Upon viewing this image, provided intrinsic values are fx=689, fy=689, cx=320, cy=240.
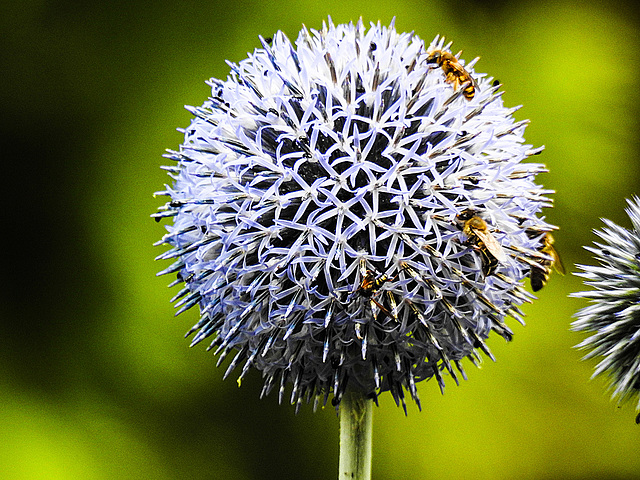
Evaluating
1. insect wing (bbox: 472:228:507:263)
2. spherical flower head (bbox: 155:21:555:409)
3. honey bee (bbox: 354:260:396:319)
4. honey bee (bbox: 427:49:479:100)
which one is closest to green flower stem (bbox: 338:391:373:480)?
spherical flower head (bbox: 155:21:555:409)

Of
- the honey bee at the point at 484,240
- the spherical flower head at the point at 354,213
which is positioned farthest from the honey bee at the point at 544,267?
the honey bee at the point at 484,240

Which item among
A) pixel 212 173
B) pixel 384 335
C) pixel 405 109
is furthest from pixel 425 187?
pixel 212 173

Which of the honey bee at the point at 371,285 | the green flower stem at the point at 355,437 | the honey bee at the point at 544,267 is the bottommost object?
the green flower stem at the point at 355,437

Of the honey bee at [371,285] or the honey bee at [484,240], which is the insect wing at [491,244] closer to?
the honey bee at [484,240]

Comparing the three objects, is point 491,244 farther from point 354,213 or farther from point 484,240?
point 354,213

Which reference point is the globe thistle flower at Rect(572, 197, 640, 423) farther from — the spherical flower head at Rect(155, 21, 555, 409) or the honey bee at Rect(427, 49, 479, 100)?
the honey bee at Rect(427, 49, 479, 100)

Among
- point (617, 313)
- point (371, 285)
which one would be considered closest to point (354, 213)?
point (371, 285)

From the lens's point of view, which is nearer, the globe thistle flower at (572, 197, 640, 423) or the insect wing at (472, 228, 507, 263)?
the insect wing at (472, 228, 507, 263)

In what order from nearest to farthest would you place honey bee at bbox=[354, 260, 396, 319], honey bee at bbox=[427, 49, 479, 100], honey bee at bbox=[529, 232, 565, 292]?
honey bee at bbox=[354, 260, 396, 319]
honey bee at bbox=[427, 49, 479, 100]
honey bee at bbox=[529, 232, 565, 292]
